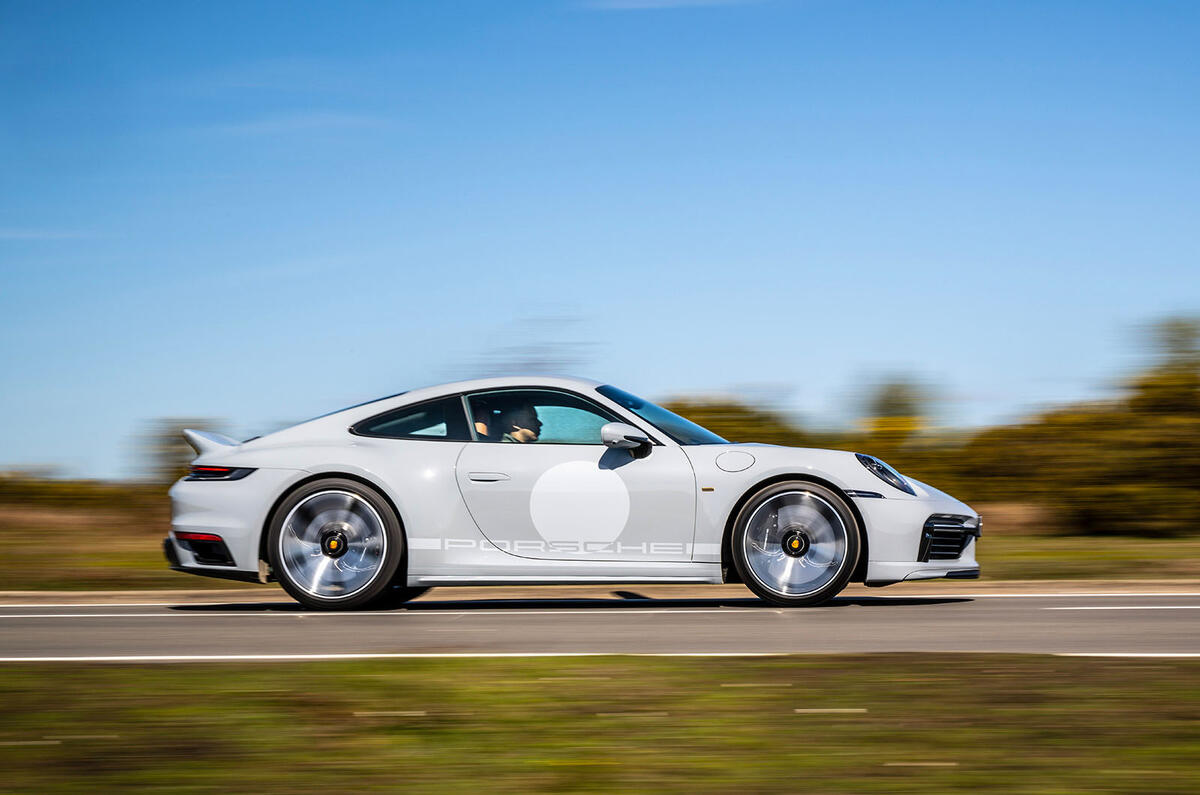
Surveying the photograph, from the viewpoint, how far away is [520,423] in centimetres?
788

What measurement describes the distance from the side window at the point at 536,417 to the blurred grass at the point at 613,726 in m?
2.51

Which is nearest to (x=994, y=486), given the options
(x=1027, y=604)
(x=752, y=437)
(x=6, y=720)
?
(x=752, y=437)

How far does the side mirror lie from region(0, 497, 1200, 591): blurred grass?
4.27 m

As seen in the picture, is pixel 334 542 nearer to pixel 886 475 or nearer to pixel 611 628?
pixel 611 628

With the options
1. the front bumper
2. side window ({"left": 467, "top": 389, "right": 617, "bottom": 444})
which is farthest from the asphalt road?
side window ({"left": 467, "top": 389, "right": 617, "bottom": 444})

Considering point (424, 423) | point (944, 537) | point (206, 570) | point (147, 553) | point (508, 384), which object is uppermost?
point (508, 384)

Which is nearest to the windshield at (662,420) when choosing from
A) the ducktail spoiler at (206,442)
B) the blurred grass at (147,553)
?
the ducktail spoiler at (206,442)

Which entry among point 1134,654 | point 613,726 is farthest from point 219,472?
point 1134,654

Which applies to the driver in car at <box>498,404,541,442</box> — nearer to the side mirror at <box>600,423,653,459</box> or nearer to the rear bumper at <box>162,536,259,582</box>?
the side mirror at <box>600,423,653,459</box>

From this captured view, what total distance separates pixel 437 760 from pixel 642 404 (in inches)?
180

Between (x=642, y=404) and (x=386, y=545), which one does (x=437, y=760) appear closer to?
(x=386, y=545)

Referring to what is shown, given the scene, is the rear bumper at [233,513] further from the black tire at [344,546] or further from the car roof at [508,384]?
the car roof at [508,384]

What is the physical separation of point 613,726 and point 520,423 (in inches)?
152

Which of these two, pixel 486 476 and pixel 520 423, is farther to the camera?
pixel 520 423
